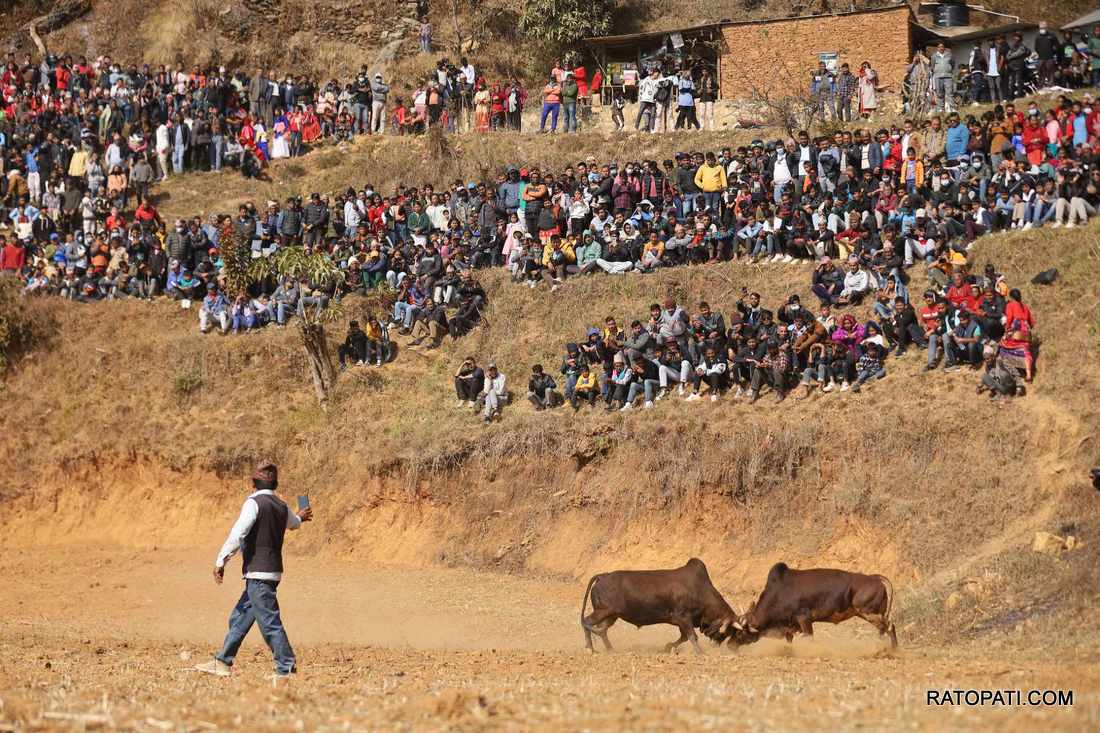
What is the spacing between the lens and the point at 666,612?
55.5 feet

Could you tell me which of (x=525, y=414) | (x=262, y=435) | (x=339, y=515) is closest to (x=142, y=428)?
(x=262, y=435)

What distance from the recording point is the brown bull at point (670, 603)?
16875 mm

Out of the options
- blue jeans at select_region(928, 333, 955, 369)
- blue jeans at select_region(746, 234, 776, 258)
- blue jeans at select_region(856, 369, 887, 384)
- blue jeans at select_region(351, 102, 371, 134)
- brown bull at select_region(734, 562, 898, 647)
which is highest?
blue jeans at select_region(351, 102, 371, 134)

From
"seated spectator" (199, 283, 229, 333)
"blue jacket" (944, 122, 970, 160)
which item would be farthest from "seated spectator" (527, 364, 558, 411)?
"blue jacket" (944, 122, 970, 160)

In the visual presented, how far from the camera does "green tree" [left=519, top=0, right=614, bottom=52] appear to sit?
4241 centimetres

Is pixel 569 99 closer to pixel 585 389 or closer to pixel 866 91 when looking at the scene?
pixel 866 91

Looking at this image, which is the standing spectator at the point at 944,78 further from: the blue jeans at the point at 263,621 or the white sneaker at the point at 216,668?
the white sneaker at the point at 216,668

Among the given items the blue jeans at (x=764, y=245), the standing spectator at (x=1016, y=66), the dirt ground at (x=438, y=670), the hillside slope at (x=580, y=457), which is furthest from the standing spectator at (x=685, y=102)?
the dirt ground at (x=438, y=670)

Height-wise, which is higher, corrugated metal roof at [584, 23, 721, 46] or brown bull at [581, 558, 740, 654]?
corrugated metal roof at [584, 23, 721, 46]

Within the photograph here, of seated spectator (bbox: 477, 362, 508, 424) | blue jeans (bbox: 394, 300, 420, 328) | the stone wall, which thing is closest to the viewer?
seated spectator (bbox: 477, 362, 508, 424)

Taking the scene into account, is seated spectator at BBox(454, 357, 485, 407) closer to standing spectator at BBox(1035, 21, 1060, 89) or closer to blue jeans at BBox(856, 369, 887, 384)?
blue jeans at BBox(856, 369, 887, 384)

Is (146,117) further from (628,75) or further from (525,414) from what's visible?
(525,414)

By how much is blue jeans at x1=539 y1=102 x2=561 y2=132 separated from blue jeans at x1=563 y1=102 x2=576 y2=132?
0.93ft

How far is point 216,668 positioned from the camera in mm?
13070
